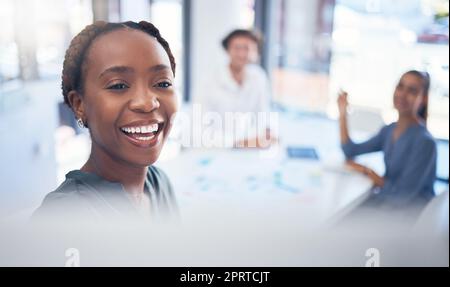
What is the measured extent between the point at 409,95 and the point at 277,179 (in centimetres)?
44

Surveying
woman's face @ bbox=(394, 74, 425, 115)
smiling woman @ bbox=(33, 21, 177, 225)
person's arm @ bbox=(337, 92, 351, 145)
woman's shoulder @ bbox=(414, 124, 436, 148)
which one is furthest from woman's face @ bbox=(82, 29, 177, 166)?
woman's shoulder @ bbox=(414, 124, 436, 148)

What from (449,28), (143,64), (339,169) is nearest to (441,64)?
(449,28)

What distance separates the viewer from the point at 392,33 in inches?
42.0

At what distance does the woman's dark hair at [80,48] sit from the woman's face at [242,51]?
25.9 inches

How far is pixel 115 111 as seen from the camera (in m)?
0.82

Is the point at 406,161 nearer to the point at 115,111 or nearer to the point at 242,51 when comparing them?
the point at 242,51

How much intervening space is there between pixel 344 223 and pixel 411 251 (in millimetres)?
158

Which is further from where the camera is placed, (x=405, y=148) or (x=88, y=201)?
(x=405, y=148)

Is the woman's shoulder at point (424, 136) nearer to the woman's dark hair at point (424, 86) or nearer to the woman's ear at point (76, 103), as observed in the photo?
the woman's dark hair at point (424, 86)

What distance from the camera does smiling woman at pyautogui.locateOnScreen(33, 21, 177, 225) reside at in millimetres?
796

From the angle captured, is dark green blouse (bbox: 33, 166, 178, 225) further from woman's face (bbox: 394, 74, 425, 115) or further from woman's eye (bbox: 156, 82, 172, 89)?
woman's face (bbox: 394, 74, 425, 115)

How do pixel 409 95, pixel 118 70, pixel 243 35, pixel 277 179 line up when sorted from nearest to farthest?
pixel 118 70, pixel 409 95, pixel 277 179, pixel 243 35

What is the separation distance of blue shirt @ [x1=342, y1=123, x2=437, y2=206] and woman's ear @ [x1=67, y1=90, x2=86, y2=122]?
73cm

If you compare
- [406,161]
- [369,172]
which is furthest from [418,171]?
[369,172]
